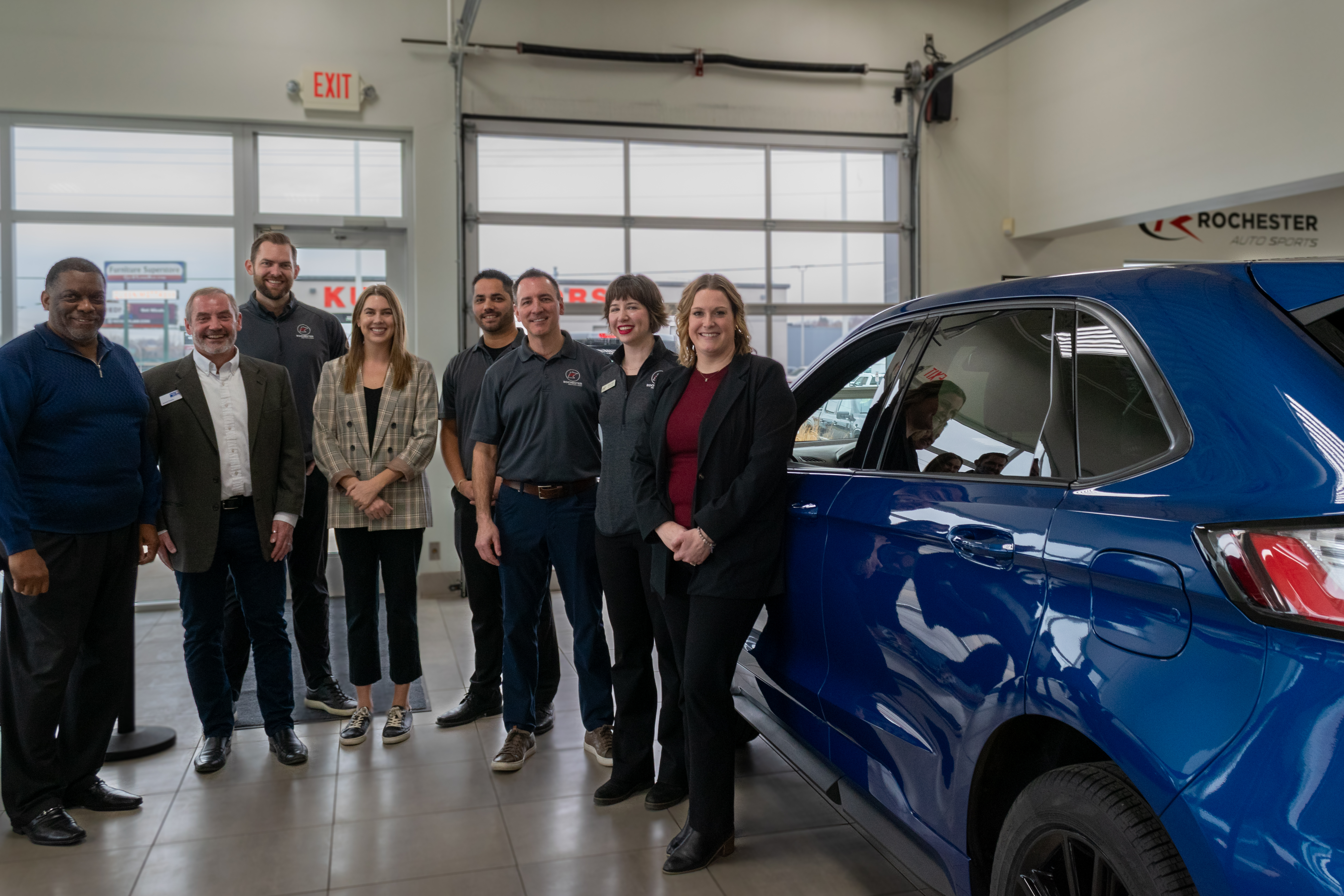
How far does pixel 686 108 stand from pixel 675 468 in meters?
4.53

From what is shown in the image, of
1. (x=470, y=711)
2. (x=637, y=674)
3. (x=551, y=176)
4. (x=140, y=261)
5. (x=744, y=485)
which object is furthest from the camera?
(x=551, y=176)

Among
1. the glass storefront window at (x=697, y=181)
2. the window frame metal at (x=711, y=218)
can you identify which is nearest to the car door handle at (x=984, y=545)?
the window frame metal at (x=711, y=218)

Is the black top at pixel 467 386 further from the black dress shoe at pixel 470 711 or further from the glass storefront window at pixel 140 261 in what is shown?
the glass storefront window at pixel 140 261

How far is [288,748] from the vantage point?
3.35 metres

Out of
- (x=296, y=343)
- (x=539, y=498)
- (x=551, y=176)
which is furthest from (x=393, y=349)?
(x=551, y=176)

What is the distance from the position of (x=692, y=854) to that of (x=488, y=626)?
148 cm

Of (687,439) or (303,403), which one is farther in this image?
(303,403)

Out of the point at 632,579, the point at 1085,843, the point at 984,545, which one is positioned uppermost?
the point at 984,545

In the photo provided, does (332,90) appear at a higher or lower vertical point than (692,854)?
higher

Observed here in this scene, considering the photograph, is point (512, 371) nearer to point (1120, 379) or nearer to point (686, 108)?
point (1120, 379)

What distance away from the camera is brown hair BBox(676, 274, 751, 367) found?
2.55m

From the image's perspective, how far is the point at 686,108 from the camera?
21.2 feet

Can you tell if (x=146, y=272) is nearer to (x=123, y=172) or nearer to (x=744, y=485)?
(x=123, y=172)

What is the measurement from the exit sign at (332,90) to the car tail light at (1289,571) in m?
5.78
